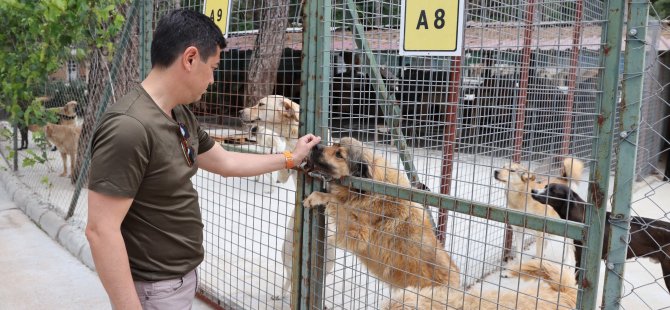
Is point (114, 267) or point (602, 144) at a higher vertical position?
point (602, 144)

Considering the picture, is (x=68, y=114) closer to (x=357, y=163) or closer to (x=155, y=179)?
(x=357, y=163)

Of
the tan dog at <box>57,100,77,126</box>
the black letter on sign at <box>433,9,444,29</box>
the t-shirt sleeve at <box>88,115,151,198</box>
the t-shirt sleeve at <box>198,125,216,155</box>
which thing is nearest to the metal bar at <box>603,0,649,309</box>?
the black letter on sign at <box>433,9,444,29</box>

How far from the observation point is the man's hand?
2740mm

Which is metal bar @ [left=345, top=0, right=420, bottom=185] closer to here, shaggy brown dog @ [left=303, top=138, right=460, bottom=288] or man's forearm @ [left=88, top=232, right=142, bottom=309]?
shaggy brown dog @ [left=303, top=138, right=460, bottom=288]

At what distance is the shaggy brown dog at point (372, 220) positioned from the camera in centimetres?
284

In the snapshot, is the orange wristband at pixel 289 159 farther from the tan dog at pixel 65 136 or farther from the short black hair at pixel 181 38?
the tan dog at pixel 65 136

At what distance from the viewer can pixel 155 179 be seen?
1.85 m

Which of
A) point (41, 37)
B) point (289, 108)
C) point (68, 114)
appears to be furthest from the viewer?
point (68, 114)

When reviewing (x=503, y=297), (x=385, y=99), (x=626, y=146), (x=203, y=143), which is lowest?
(x=503, y=297)

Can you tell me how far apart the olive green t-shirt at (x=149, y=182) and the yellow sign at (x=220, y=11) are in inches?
39.8

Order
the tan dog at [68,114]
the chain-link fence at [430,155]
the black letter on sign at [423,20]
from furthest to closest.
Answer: the tan dog at [68,114] → the black letter on sign at [423,20] → the chain-link fence at [430,155]

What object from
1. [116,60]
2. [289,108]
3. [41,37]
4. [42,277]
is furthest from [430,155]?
[41,37]

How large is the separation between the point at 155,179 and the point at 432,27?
1272 millimetres

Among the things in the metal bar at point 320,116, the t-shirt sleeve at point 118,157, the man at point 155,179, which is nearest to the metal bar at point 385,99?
the metal bar at point 320,116
